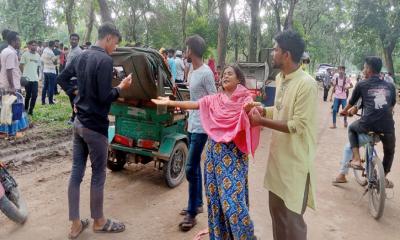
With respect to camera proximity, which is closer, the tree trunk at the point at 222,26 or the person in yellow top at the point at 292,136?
the person in yellow top at the point at 292,136

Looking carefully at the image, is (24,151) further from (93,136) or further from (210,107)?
(210,107)

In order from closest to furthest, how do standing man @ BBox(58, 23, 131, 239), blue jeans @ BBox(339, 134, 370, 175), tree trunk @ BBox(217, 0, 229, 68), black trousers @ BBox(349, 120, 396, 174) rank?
standing man @ BBox(58, 23, 131, 239) → black trousers @ BBox(349, 120, 396, 174) → blue jeans @ BBox(339, 134, 370, 175) → tree trunk @ BBox(217, 0, 229, 68)

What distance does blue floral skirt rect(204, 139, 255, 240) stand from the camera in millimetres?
3076

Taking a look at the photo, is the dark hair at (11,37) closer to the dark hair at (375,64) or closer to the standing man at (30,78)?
the standing man at (30,78)

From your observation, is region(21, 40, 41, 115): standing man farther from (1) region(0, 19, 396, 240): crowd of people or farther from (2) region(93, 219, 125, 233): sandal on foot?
(2) region(93, 219, 125, 233): sandal on foot

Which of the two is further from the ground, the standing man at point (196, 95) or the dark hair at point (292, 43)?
the dark hair at point (292, 43)

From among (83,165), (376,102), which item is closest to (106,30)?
(83,165)

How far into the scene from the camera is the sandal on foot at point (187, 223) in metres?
4.14

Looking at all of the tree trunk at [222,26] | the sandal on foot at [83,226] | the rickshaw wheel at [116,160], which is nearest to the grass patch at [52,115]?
the rickshaw wheel at [116,160]

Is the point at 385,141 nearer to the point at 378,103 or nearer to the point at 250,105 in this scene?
the point at 378,103

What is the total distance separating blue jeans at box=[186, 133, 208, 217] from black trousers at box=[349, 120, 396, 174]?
2.41 metres

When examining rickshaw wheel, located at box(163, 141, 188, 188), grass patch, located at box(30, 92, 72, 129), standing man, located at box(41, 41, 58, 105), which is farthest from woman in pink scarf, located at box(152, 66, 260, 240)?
standing man, located at box(41, 41, 58, 105)

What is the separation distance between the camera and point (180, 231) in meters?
4.16

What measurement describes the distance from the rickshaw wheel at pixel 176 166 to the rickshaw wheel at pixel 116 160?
820mm
